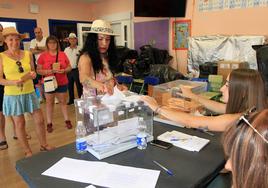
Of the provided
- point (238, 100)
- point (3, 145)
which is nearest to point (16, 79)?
point (3, 145)

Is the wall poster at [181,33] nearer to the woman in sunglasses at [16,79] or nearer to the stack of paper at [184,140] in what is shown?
the woman in sunglasses at [16,79]

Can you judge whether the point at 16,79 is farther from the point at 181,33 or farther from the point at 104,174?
the point at 181,33

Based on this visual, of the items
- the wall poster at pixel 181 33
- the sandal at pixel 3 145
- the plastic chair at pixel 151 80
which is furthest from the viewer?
the wall poster at pixel 181 33

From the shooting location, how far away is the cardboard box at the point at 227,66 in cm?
351

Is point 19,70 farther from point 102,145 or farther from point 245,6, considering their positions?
point 245,6

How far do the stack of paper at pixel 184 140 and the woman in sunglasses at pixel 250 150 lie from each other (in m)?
0.64

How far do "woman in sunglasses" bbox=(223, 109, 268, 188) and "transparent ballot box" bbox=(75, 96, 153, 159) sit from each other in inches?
28.9

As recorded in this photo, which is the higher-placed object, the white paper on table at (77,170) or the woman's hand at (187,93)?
the woman's hand at (187,93)

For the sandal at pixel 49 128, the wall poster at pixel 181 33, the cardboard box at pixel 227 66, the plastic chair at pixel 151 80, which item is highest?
the wall poster at pixel 181 33

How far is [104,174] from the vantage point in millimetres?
1147

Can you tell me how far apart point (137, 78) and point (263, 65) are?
2551 mm

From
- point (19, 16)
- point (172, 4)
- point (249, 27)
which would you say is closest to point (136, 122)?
point (249, 27)

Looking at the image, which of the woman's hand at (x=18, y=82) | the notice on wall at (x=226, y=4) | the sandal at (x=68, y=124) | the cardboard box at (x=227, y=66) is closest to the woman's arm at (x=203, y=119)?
the woman's hand at (x=18, y=82)

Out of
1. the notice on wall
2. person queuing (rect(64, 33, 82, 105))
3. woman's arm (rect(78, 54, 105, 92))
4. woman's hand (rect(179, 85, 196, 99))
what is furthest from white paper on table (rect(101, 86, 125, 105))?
person queuing (rect(64, 33, 82, 105))
